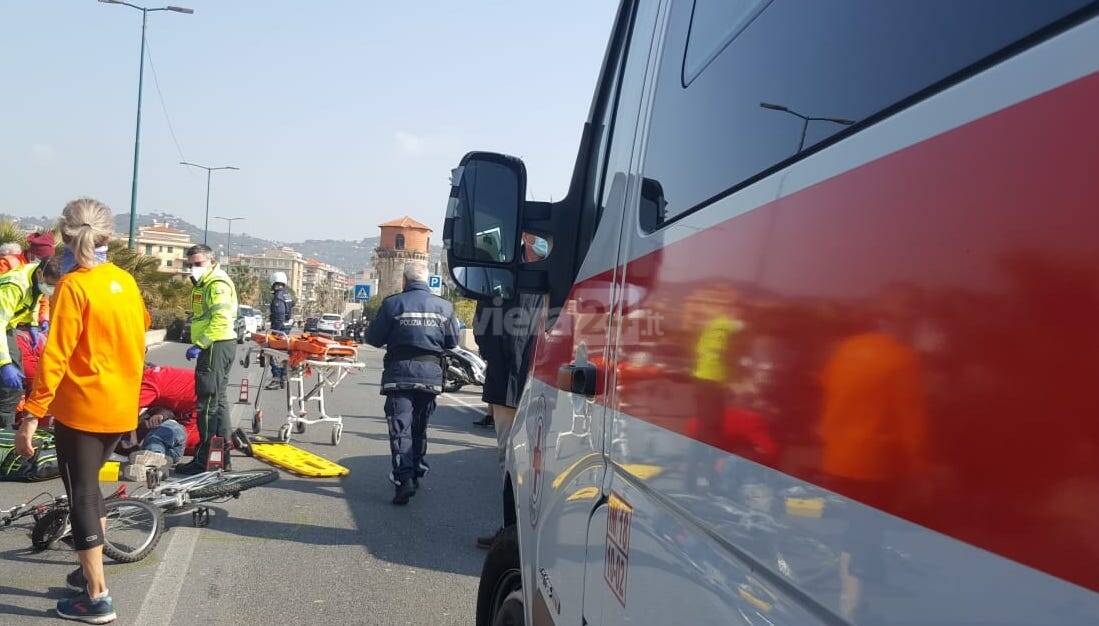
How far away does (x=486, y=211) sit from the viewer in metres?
2.79

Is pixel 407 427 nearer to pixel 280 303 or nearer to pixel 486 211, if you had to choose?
pixel 486 211

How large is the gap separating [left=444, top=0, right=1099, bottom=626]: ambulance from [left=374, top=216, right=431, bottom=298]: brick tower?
415 ft

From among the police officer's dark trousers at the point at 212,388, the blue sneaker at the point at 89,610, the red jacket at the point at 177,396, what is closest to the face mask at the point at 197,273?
the police officer's dark trousers at the point at 212,388

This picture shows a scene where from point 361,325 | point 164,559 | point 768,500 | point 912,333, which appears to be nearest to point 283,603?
point 164,559

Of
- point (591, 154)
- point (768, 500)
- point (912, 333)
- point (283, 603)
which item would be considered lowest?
point (283, 603)

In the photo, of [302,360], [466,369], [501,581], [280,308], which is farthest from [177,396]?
[466,369]

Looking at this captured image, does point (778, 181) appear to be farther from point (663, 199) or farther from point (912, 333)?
point (663, 199)

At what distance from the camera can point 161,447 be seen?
303 inches

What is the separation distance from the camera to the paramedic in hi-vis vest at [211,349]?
7.97 m

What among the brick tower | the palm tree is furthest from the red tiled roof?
the palm tree

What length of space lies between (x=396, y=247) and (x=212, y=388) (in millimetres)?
132855

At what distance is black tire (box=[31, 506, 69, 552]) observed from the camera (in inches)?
209

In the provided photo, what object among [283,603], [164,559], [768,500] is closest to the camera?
[768,500]

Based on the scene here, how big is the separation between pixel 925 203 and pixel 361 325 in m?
52.1
